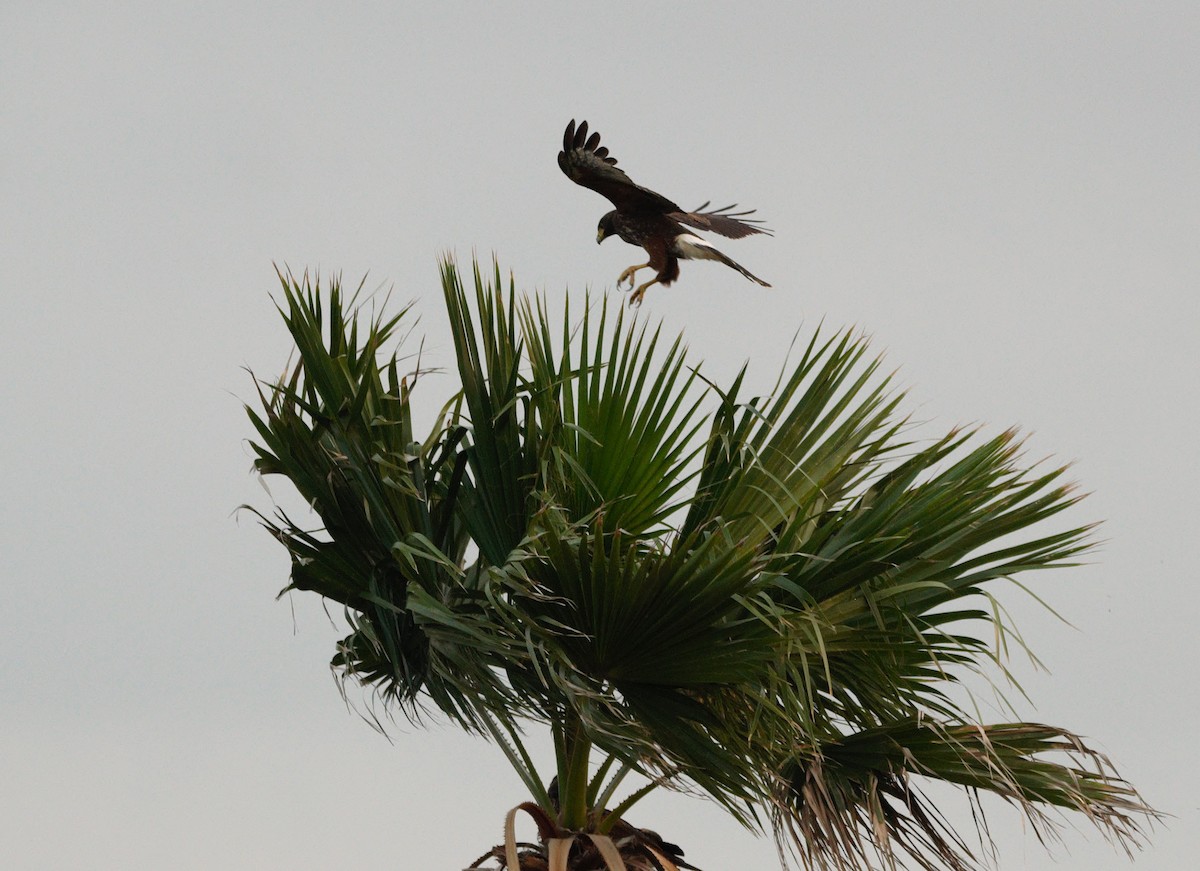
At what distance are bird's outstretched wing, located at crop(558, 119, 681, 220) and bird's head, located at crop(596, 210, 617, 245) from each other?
160mm

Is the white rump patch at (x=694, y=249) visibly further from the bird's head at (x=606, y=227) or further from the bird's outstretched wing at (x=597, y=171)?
the bird's head at (x=606, y=227)

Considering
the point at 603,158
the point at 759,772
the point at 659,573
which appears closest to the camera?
the point at 659,573

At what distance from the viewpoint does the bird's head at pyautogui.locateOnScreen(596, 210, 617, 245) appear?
557 cm

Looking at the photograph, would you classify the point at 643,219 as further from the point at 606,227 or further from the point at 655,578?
the point at 655,578

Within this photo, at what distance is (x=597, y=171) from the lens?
5.30m

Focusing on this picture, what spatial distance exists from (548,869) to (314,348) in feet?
5.85

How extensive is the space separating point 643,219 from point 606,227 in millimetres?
188

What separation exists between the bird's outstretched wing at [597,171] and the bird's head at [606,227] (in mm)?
160

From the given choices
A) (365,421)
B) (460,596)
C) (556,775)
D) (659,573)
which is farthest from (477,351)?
(556,775)

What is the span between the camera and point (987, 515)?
429 cm

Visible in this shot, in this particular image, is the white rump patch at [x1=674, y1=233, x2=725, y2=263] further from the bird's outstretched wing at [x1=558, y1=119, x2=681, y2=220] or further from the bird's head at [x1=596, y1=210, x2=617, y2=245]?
the bird's head at [x1=596, y1=210, x2=617, y2=245]

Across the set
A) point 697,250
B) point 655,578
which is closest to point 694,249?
point 697,250

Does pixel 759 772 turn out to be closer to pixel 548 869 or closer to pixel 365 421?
pixel 548 869

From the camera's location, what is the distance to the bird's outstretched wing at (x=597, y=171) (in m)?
5.27
